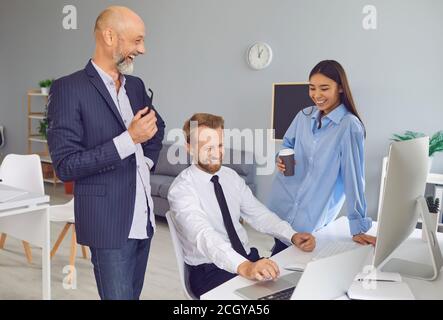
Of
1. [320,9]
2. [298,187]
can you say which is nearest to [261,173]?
[320,9]

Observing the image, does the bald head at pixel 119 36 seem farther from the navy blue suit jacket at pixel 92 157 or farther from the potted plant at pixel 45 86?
the potted plant at pixel 45 86

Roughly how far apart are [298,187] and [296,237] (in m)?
0.37

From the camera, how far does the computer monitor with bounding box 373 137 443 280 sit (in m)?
1.19

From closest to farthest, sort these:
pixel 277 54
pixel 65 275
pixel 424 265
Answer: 1. pixel 424 265
2. pixel 65 275
3. pixel 277 54

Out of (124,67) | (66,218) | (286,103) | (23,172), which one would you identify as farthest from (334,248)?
→ (286,103)

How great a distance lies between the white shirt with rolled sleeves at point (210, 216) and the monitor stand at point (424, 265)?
15.3 inches

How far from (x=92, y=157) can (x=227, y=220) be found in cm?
54

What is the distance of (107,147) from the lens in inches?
59.8

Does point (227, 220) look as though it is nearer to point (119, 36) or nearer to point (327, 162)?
point (327, 162)

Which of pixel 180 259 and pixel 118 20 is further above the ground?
pixel 118 20

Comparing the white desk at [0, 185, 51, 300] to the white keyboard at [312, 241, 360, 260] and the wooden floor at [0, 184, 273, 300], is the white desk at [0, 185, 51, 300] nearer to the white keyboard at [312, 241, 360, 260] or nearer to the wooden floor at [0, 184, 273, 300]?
the wooden floor at [0, 184, 273, 300]

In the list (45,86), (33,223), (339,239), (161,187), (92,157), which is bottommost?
(161,187)

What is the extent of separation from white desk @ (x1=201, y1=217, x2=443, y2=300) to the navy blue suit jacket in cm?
54

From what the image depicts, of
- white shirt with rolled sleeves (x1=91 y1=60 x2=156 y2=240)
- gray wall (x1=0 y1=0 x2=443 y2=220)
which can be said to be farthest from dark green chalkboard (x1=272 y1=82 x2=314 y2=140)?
white shirt with rolled sleeves (x1=91 y1=60 x2=156 y2=240)
